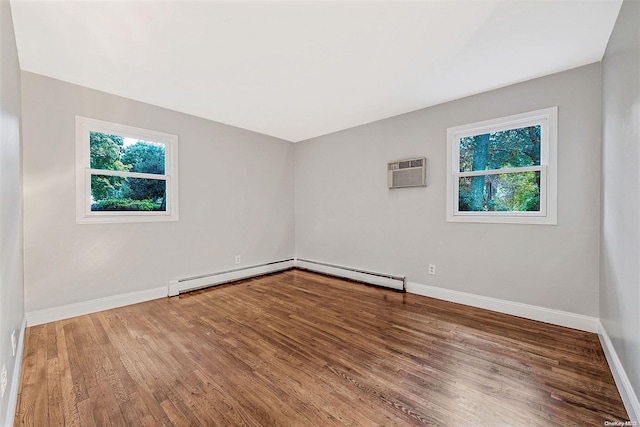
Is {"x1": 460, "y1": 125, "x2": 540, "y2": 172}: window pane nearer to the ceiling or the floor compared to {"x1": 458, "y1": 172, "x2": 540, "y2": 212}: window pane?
nearer to the ceiling

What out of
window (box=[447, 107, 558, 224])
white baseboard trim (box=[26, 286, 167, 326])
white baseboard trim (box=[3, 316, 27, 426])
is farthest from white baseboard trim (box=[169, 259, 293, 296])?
window (box=[447, 107, 558, 224])

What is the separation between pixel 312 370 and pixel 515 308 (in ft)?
7.79

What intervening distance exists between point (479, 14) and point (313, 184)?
3.58 m

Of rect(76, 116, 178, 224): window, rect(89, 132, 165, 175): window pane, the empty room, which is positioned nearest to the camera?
Result: the empty room

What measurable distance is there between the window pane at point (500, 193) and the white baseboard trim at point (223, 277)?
3.26 meters

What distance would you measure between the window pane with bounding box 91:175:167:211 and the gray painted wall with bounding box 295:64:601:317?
2.52m

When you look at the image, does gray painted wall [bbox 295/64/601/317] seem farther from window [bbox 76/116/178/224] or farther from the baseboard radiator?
window [bbox 76/116/178/224]

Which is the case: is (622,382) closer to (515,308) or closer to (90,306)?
(515,308)

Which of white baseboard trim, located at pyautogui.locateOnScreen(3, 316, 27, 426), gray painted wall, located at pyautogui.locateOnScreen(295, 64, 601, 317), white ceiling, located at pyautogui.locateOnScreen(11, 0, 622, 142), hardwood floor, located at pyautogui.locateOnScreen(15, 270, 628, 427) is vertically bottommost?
hardwood floor, located at pyautogui.locateOnScreen(15, 270, 628, 427)

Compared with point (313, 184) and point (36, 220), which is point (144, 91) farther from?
point (313, 184)

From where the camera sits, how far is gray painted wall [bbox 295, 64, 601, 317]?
101 inches

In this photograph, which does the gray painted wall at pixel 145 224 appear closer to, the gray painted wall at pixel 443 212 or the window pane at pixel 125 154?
the window pane at pixel 125 154

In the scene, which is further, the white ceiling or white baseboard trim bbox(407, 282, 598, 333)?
white baseboard trim bbox(407, 282, 598, 333)

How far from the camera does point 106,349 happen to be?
2.26m
